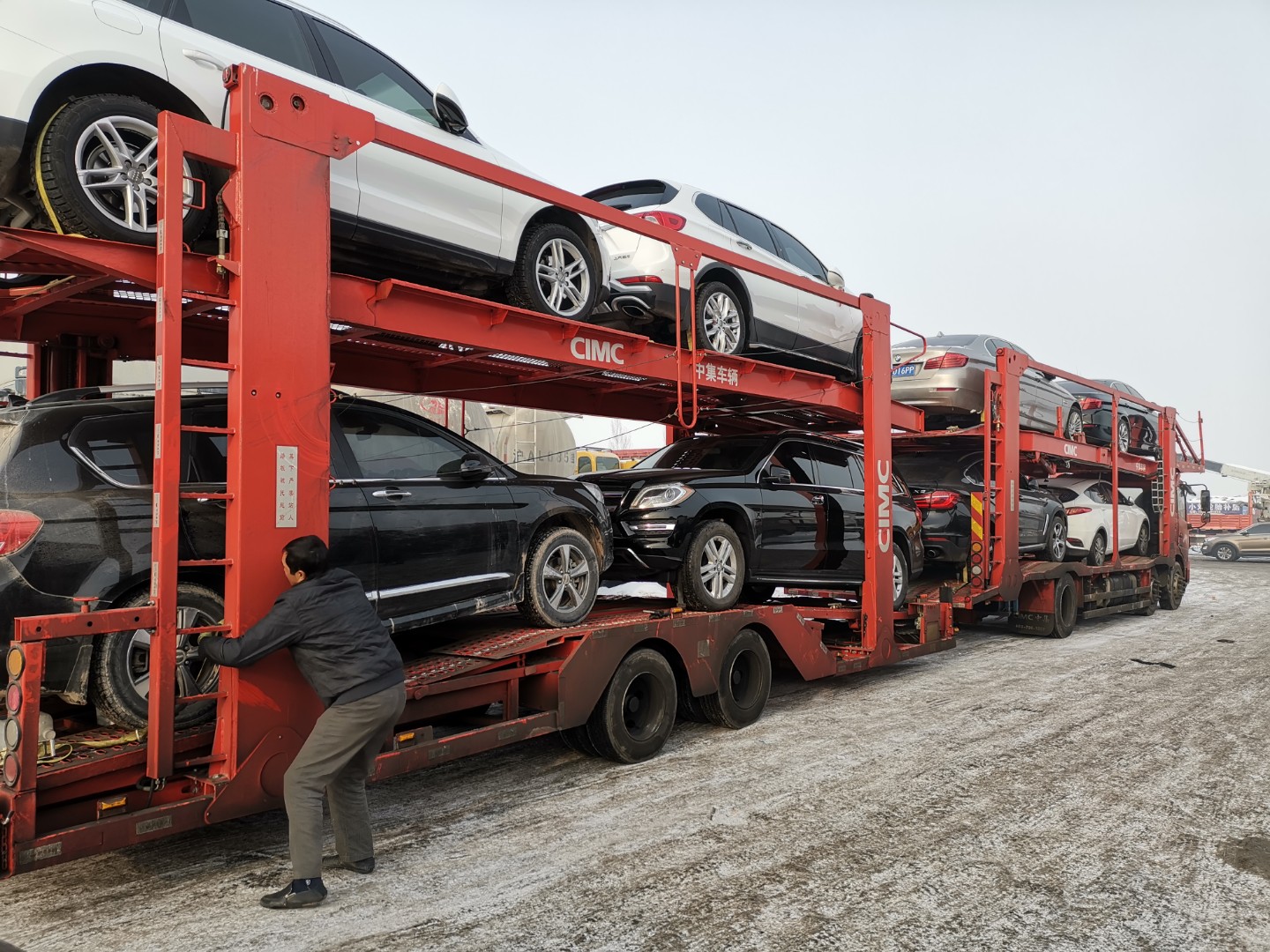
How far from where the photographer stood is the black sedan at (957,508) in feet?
35.4

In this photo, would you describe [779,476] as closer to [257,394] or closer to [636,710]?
[636,710]

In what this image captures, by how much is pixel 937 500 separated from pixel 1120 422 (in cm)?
488

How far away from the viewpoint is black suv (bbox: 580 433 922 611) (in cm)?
702

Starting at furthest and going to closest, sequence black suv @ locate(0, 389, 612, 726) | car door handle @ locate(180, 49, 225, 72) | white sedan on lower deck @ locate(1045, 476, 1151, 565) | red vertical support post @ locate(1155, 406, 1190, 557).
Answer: red vertical support post @ locate(1155, 406, 1190, 557)
white sedan on lower deck @ locate(1045, 476, 1151, 565)
car door handle @ locate(180, 49, 225, 72)
black suv @ locate(0, 389, 612, 726)

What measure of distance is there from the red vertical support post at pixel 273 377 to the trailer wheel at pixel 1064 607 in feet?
34.3

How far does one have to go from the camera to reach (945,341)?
37.4 feet

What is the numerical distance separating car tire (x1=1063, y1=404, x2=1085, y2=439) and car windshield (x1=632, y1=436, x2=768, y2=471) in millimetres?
6094

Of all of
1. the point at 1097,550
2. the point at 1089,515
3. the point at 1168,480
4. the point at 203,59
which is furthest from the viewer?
the point at 1168,480

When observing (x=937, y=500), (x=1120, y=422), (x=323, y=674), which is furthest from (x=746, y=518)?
(x=1120, y=422)

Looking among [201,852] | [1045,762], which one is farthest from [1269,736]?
[201,852]

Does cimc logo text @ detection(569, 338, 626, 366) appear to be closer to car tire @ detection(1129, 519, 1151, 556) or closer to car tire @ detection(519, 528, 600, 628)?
car tire @ detection(519, 528, 600, 628)

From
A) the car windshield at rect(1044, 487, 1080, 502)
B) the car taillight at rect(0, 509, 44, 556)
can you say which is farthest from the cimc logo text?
the car windshield at rect(1044, 487, 1080, 502)

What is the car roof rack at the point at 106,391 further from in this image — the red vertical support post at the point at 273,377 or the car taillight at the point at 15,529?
the car taillight at the point at 15,529

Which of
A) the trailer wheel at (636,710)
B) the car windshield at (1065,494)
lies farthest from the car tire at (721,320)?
the car windshield at (1065,494)
